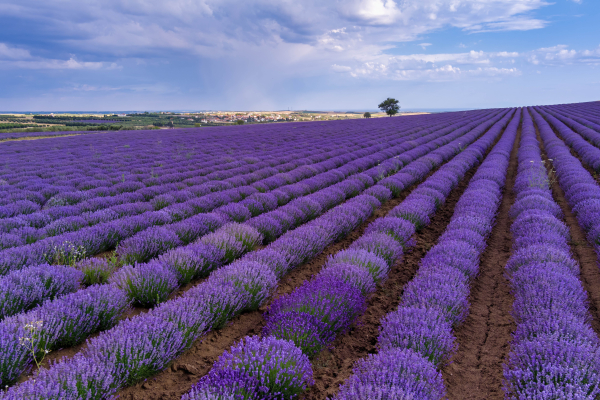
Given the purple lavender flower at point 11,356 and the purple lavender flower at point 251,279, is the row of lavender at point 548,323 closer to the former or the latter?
the purple lavender flower at point 251,279

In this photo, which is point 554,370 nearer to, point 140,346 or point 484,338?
point 484,338

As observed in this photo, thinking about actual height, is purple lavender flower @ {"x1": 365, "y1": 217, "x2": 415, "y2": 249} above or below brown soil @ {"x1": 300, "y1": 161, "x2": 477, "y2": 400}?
above

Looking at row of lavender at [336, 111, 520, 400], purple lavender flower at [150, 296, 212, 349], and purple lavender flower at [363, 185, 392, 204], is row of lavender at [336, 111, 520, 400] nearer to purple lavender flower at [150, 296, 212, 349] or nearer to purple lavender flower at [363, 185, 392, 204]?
purple lavender flower at [150, 296, 212, 349]

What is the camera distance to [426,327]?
2354 mm

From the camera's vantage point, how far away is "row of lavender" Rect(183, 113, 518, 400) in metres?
1.88

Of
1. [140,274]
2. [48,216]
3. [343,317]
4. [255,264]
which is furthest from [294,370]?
Result: [48,216]

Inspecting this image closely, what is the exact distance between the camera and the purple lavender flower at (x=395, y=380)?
1729 mm

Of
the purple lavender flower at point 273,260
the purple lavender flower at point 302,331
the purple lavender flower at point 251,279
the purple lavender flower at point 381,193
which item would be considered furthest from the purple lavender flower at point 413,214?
the purple lavender flower at point 302,331

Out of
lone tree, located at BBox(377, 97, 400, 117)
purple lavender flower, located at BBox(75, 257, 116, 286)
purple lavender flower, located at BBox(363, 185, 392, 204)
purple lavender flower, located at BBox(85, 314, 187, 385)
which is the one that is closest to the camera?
purple lavender flower, located at BBox(85, 314, 187, 385)

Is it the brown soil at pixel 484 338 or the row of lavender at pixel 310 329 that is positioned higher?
the row of lavender at pixel 310 329

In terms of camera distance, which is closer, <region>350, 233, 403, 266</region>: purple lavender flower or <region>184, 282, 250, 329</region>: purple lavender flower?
<region>184, 282, 250, 329</region>: purple lavender flower

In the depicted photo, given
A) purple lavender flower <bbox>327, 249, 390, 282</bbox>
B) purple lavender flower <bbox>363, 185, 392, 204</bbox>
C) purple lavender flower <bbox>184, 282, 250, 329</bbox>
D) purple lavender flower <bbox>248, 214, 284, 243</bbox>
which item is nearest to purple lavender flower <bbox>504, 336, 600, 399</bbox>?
purple lavender flower <bbox>327, 249, 390, 282</bbox>

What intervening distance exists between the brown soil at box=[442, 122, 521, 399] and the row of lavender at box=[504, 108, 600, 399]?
0.45 feet

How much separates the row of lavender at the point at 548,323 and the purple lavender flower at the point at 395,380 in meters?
0.47
